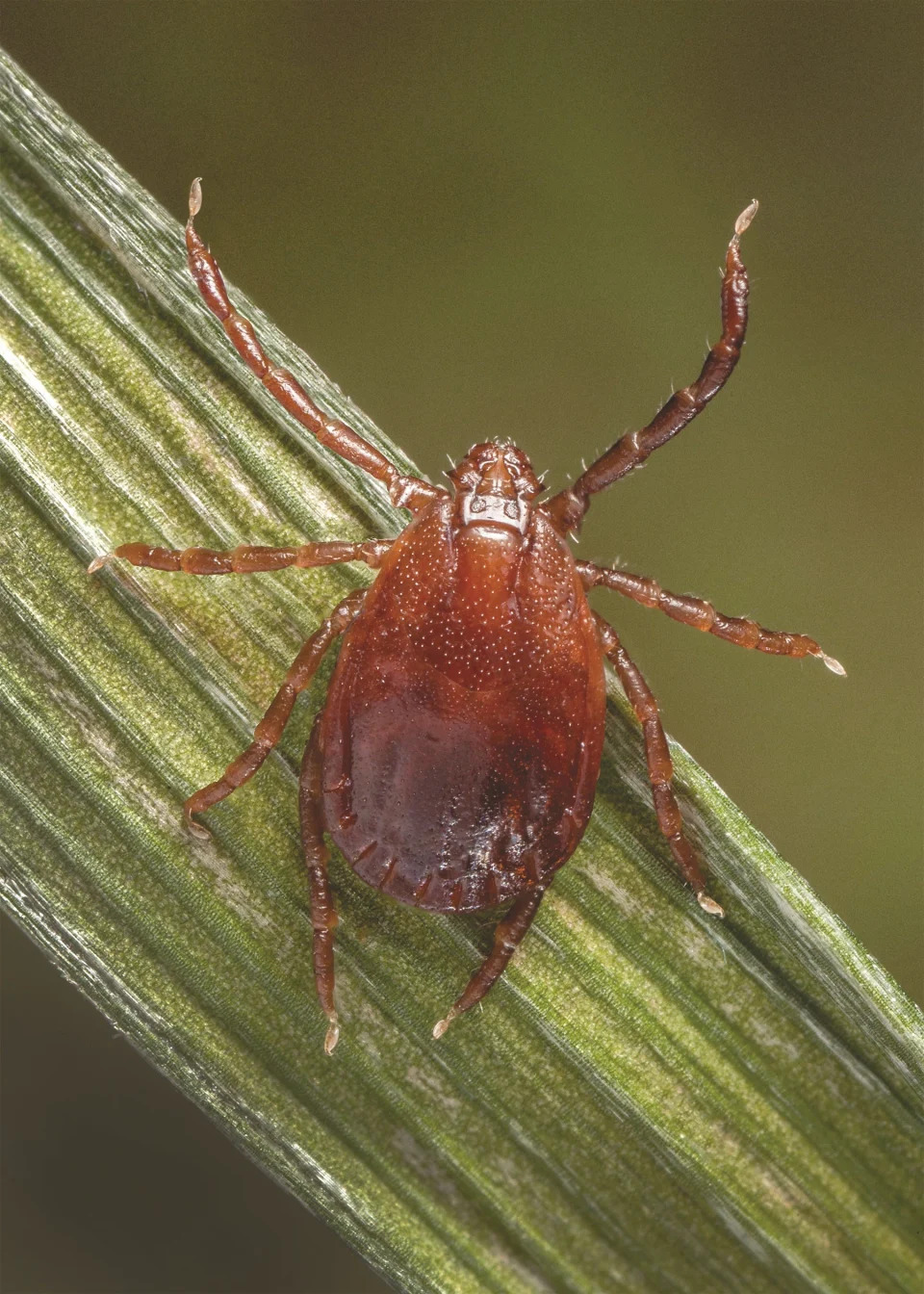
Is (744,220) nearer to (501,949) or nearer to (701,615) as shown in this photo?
(701,615)

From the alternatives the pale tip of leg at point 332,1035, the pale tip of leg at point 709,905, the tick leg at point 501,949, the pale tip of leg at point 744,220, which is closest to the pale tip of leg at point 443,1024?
the tick leg at point 501,949

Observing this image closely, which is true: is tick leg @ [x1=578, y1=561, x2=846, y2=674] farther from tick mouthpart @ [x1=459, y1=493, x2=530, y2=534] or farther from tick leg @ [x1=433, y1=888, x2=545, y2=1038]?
tick leg @ [x1=433, y1=888, x2=545, y2=1038]

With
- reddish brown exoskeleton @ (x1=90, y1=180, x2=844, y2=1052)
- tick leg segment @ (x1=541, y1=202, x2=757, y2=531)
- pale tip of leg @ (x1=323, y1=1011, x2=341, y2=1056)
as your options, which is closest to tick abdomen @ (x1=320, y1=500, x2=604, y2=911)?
reddish brown exoskeleton @ (x1=90, y1=180, x2=844, y2=1052)

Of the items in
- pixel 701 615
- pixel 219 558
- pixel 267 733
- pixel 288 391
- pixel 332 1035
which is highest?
pixel 701 615

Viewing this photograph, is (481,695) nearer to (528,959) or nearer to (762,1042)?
(528,959)

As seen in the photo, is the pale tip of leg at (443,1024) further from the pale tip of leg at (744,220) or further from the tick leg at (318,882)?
the pale tip of leg at (744,220)

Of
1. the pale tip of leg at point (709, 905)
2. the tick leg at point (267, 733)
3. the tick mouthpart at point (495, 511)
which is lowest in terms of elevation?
the tick leg at point (267, 733)

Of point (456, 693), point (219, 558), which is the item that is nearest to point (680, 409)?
point (456, 693)
